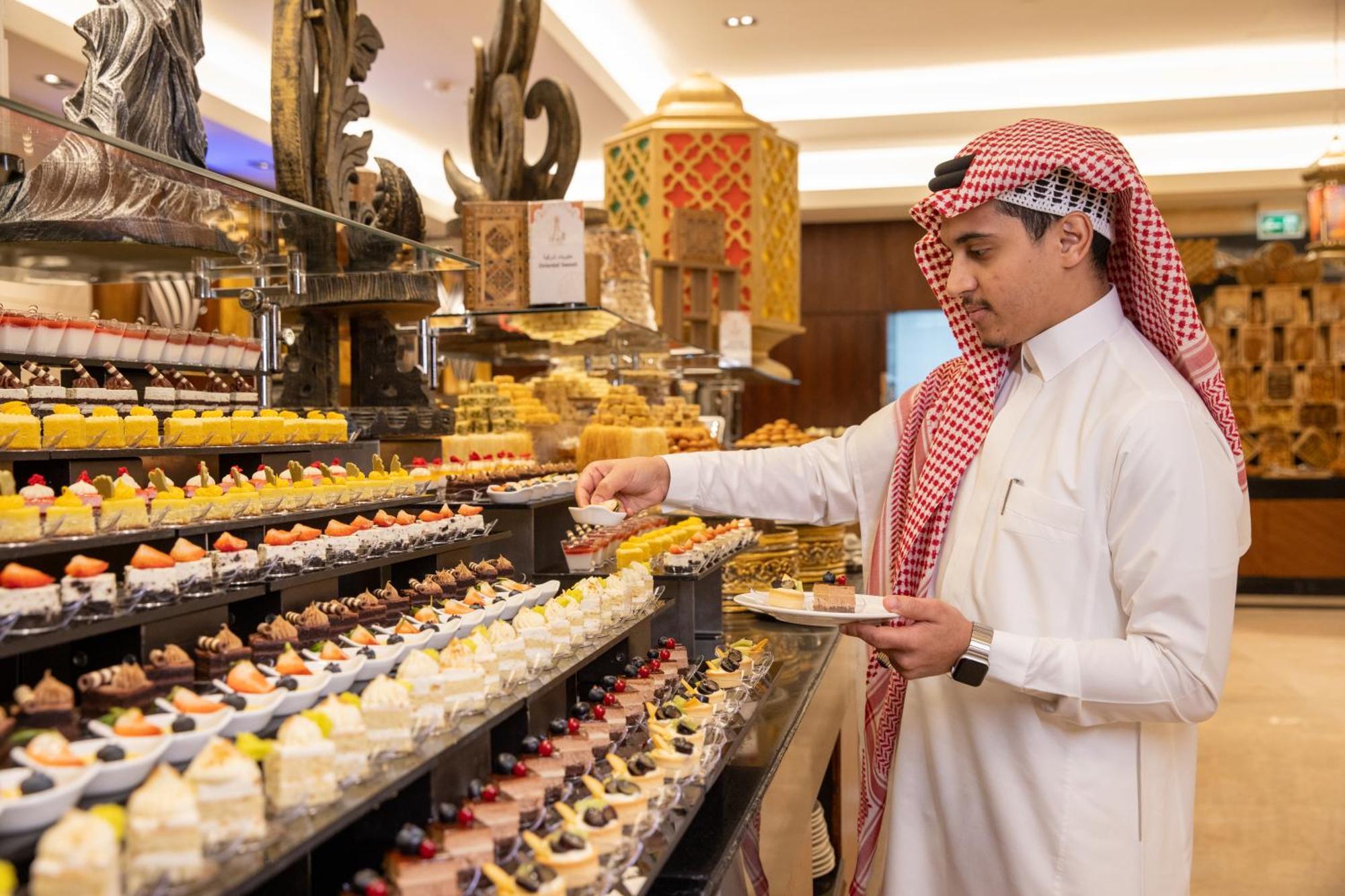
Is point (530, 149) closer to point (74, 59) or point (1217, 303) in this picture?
point (74, 59)

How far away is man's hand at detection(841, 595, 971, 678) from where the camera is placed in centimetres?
213

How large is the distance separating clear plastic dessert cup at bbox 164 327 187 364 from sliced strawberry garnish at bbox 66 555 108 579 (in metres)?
1.31

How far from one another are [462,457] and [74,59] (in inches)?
196

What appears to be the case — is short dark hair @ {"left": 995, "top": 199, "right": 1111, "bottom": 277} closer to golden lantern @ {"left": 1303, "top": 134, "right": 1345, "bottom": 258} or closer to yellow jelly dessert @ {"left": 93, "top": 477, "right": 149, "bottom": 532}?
yellow jelly dessert @ {"left": 93, "top": 477, "right": 149, "bottom": 532}

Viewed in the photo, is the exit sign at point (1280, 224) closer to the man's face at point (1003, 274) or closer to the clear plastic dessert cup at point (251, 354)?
the man's face at point (1003, 274)

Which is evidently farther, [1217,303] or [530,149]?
[1217,303]

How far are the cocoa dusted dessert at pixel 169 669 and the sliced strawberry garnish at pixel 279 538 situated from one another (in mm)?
436

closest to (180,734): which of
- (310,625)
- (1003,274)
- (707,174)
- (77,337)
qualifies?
(310,625)

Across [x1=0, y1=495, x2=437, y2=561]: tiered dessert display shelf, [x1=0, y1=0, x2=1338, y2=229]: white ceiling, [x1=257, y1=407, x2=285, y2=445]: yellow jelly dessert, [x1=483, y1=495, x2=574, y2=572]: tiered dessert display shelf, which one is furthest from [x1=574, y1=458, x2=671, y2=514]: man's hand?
[x1=0, y1=0, x2=1338, y2=229]: white ceiling

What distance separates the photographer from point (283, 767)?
146cm

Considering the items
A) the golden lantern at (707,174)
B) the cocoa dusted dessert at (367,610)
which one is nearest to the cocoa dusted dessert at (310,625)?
the cocoa dusted dessert at (367,610)

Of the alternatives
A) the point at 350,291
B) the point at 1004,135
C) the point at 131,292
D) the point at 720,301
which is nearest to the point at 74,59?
the point at 131,292

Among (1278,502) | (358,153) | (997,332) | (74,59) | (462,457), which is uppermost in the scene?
(74,59)

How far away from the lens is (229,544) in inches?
82.9
